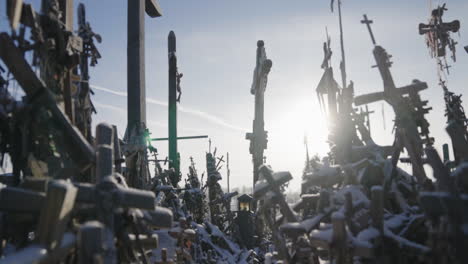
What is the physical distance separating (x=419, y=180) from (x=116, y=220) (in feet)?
12.4

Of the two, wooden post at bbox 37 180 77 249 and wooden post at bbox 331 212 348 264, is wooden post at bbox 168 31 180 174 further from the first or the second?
wooden post at bbox 37 180 77 249

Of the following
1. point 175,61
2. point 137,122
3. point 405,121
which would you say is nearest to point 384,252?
point 405,121

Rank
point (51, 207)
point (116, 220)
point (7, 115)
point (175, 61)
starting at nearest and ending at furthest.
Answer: point (51, 207) → point (116, 220) → point (7, 115) → point (175, 61)

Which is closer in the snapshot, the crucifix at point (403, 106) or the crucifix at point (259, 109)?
the crucifix at point (403, 106)

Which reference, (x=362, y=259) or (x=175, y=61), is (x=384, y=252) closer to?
(x=362, y=259)

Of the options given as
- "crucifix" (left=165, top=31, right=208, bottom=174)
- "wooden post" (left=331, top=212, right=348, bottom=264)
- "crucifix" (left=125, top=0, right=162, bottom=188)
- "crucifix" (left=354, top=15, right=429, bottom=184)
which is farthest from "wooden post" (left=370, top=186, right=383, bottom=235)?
"crucifix" (left=165, top=31, right=208, bottom=174)

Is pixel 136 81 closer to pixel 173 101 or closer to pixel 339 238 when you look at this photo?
pixel 173 101

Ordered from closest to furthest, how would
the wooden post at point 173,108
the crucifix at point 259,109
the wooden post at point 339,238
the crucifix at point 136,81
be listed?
A: the wooden post at point 339,238
the crucifix at point 136,81
the crucifix at point 259,109
the wooden post at point 173,108

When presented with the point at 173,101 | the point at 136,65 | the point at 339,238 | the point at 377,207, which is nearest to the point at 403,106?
the point at 377,207

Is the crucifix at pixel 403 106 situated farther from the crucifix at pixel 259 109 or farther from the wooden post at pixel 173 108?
the wooden post at pixel 173 108

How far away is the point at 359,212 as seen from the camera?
4.91m

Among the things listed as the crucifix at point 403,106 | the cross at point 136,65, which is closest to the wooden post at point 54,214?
the crucifix at point 403,106

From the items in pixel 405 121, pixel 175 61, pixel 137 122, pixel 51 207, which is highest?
pixel 175 61

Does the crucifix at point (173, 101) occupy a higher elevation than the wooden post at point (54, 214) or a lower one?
higher
